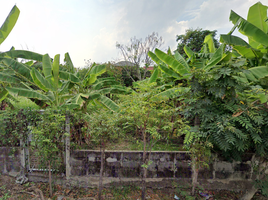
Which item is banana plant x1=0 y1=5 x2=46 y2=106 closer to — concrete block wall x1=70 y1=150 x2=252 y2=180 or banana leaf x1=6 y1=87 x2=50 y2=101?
banana leaf x1=6 y1=87 x2=50 y2=101

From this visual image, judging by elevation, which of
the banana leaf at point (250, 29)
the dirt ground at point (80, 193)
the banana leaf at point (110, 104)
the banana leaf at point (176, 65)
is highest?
the banana leaf at point (250, 29)

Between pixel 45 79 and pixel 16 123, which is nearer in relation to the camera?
pixel 16 123

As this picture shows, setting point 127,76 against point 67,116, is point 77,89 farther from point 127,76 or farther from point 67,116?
point 127,76

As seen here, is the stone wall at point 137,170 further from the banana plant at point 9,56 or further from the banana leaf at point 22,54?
the banana leaf at point 22,54

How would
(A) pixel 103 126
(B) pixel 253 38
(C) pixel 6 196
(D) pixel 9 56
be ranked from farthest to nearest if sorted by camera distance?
(D) pixel 9 56
(B) pixel 253 38
(C) pixel 6 196
(A) pixel 103 126

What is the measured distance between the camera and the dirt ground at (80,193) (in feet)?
10.7

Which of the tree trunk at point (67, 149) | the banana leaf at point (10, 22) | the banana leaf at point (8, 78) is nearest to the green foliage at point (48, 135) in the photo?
the tree trunk at point (67, 149)

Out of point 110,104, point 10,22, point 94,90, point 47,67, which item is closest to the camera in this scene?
point 10,22

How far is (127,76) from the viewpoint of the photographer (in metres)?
13.2

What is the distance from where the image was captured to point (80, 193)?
3.46 m

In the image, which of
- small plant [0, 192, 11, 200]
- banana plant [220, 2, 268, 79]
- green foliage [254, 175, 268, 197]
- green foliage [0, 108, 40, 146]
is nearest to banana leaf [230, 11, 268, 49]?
banana plant [220, 2, 268, 79]

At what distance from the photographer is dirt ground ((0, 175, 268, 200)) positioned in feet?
10.7

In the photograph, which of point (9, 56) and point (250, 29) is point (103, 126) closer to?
point (250, 29)

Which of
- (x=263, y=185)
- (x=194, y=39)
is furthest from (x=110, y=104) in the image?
(x=194, y=39)
